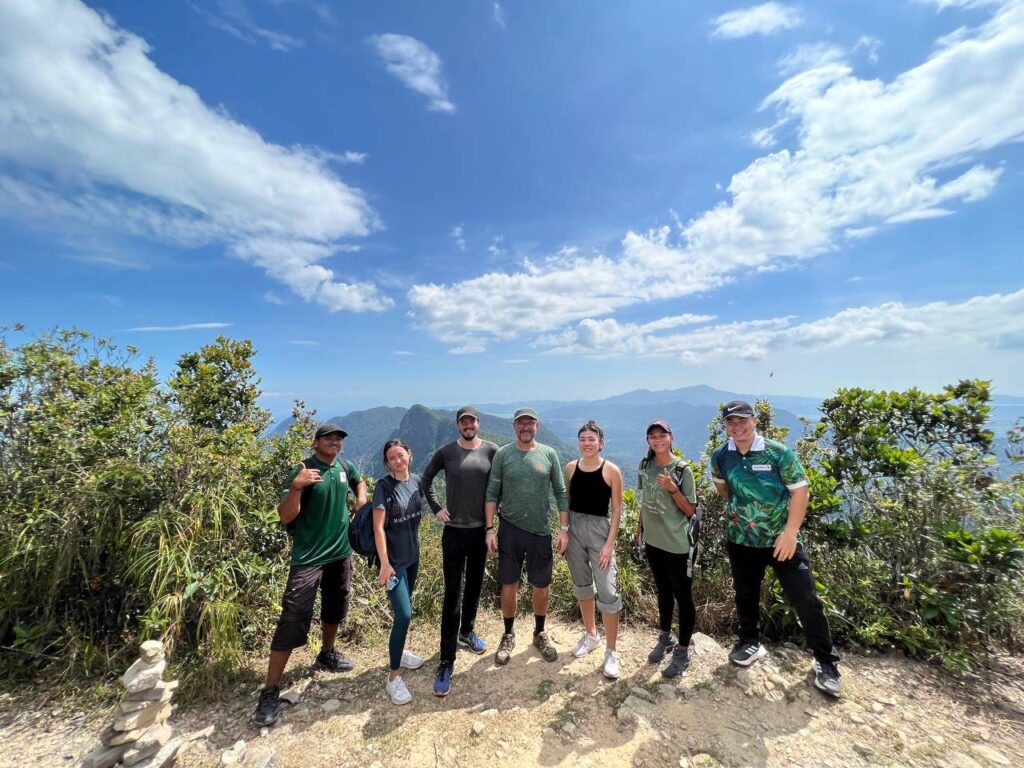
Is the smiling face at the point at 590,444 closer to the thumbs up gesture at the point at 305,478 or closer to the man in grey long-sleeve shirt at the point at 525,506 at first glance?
the man in grey long-sleeve shirt at the point at 525,506

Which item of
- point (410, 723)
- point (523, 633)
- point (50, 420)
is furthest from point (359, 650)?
point (50, 420)

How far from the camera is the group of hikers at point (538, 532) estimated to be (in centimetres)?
364

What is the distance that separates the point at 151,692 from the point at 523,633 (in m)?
3.37

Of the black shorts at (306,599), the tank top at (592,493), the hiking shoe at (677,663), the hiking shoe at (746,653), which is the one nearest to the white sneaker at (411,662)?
the black shorts at (306,599)

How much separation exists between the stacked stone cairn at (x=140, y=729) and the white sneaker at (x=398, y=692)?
5.10ft

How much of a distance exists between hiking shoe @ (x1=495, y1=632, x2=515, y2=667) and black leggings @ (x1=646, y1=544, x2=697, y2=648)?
5.46 ft

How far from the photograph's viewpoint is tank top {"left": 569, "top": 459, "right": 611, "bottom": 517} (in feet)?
13.5

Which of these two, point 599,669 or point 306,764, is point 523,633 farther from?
point 306,764

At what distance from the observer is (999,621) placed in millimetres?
3727

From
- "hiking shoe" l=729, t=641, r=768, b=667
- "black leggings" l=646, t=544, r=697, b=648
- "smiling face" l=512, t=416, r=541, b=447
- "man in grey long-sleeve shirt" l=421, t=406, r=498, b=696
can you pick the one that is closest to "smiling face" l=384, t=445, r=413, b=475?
"man in grey long-sleeve shirt" l=421, t=406, r=498, b=696

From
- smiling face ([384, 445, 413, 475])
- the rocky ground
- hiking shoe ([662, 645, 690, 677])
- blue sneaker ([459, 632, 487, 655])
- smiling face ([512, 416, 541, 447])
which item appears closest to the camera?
the rocky ground

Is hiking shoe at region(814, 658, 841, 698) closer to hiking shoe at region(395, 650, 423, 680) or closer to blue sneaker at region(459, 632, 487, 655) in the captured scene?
blue sneaker at region(459, 632, 487, 655)

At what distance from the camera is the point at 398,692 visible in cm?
375

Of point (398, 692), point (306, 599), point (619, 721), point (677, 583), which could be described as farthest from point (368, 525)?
point (677, 583)
